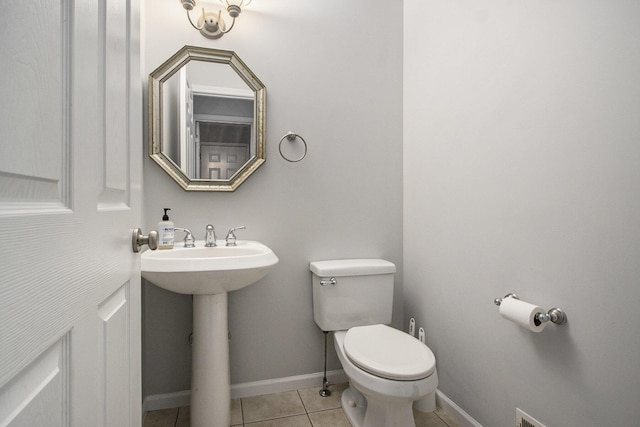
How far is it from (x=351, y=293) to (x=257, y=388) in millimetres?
728

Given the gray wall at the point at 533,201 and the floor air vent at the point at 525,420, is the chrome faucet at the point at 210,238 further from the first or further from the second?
the floor air vent at the point at 525,420

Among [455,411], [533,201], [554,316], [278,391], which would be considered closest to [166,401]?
[278,391]

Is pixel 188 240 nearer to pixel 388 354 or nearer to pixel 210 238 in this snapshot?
pixel 210 238

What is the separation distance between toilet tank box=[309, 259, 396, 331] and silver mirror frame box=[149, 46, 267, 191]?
2.07ft

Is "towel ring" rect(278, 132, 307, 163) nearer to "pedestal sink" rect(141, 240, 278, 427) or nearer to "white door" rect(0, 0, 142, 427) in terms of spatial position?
"pedestal sink" rect(141, 240, 278, 427)

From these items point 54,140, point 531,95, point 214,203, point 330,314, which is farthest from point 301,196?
point 54,140

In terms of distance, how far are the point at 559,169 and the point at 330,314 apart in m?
1.17

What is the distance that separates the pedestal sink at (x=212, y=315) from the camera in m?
1.23

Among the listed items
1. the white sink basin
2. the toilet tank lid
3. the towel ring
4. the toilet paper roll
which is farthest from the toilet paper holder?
the towel ring

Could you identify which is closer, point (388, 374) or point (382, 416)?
point (388, 374)

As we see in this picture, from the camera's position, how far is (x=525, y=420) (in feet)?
3.81

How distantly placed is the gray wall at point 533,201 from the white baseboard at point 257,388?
65 cm

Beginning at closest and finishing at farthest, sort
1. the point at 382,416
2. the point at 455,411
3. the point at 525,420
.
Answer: the point at 525,420
the point at 382,416
the point at 455,411

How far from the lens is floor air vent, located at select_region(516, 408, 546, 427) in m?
1.12
